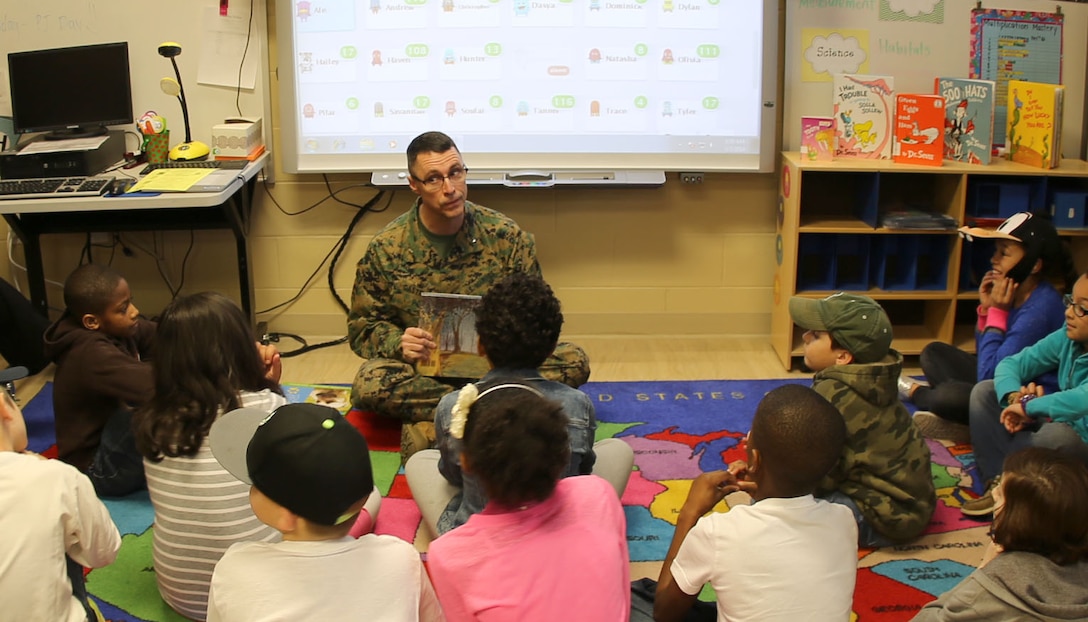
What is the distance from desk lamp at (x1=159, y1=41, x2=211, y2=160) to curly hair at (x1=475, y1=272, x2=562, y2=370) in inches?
82.7

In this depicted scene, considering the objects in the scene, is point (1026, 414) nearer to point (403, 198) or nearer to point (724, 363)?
point (724, 363)

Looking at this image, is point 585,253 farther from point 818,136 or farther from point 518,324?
point 518,324

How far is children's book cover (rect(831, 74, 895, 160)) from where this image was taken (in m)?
3.83

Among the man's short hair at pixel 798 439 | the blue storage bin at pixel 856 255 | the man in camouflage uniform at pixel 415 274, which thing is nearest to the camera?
the man's short hair at pixel 798 439

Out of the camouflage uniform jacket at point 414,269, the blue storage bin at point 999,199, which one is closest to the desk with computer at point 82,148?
the camouflage uniform jacket at point 414,269

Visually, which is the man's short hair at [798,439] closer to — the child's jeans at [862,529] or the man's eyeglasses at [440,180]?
the child's jeans at [862,529]

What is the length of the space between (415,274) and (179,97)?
1.53m

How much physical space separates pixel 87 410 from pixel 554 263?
2.01 m

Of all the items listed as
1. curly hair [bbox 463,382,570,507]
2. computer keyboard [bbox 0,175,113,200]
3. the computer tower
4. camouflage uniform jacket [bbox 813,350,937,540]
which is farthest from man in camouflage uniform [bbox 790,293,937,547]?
the computer tower

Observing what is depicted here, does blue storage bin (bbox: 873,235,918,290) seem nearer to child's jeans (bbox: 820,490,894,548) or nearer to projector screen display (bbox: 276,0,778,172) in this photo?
projector screen display (bbox: 276,0,778,172)

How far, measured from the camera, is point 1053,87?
3688 mm

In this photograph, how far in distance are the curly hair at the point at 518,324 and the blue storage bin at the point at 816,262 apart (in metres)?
1.97

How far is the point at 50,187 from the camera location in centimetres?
357

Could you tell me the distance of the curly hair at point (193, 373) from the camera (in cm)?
214
